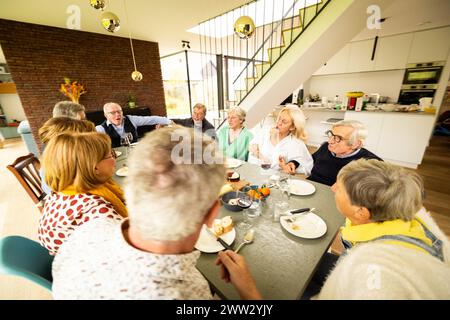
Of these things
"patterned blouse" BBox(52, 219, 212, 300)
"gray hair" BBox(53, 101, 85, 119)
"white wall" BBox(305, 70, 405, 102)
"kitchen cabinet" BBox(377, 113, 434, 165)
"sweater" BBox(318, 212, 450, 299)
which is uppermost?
"white wall" BBox(305, 70, 405, 102)

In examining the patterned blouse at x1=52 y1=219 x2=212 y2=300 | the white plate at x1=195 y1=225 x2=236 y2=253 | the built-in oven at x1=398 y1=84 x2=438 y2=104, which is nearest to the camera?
the patterned blouse at x1=52 y1=219 x2=212 y2=300

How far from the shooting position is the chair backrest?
80cm

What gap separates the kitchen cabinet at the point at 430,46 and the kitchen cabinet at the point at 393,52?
11cm

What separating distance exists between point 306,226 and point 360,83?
5891 mm

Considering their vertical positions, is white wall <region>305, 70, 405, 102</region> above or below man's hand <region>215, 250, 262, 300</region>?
above

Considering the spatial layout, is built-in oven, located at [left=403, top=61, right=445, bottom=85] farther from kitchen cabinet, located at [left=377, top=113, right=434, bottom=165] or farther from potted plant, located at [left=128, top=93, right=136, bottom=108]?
potted plant, located at [left=128, top=93, right=136, bottom=108]

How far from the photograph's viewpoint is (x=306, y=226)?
1.06 m

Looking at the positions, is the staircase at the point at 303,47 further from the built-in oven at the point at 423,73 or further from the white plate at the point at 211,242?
the built-in oven at the point at 423,73

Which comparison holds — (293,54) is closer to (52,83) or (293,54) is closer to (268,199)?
(268,199)

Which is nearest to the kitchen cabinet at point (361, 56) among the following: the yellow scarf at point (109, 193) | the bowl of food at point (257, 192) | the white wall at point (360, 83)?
the white wall at point (360, 83)

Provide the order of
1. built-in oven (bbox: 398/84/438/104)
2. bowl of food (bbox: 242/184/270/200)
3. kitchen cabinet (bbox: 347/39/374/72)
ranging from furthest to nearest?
kitchen cabinet (bbox: 347/39/374/72) → built-in oven (bbox: 398/84/438/104) → bowl of food (bbox: 242/184/270/200)

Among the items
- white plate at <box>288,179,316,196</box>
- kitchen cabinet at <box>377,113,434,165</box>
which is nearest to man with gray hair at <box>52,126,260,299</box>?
white plate at <box>288,179,316,196</box>

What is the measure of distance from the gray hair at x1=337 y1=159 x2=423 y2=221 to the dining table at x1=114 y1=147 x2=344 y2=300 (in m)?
0.28

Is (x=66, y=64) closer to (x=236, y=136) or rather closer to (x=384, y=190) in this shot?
(x=236, y=136)
